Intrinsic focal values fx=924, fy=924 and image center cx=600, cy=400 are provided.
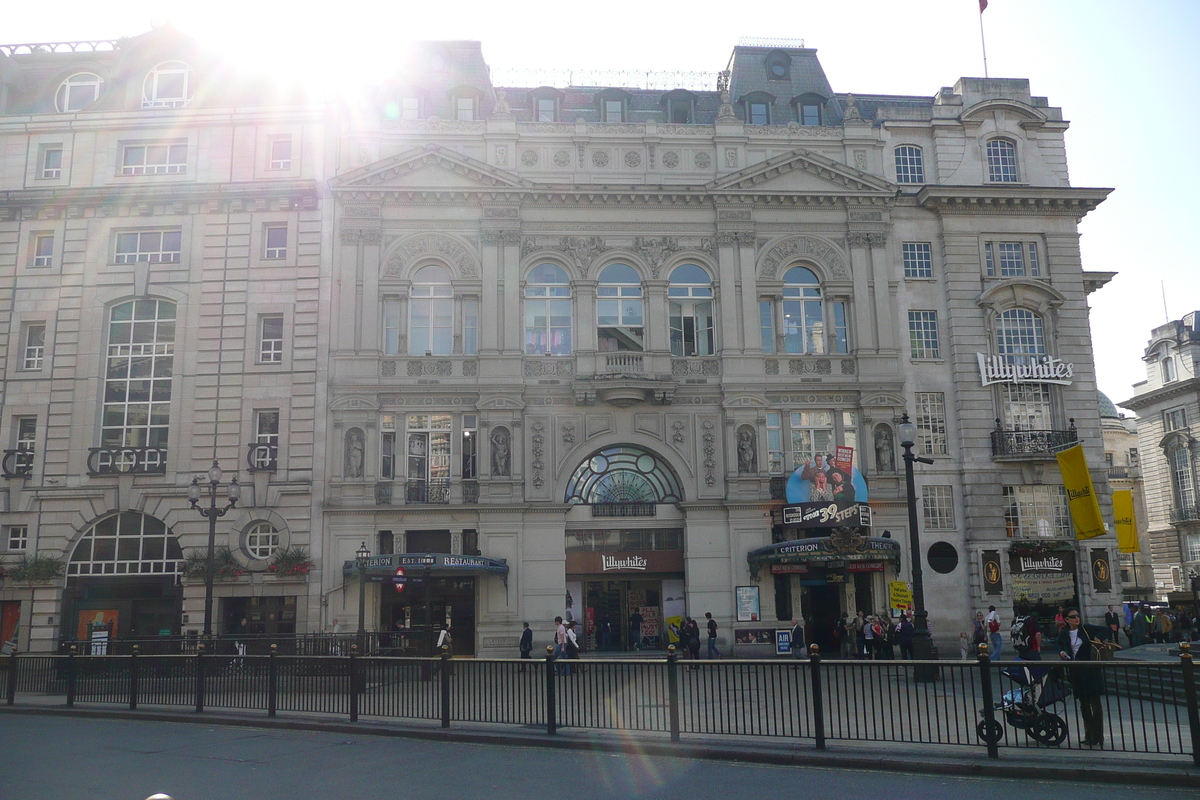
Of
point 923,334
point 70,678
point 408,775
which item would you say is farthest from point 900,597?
point 70,678

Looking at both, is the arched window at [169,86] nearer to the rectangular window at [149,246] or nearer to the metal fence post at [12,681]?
the rectangular window at [149,246]

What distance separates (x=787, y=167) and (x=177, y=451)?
88.0 feet

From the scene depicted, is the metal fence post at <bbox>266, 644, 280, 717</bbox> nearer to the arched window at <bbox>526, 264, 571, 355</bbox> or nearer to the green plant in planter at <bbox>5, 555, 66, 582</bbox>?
the arched window at <bbox>526, 264, 571, 355</bbox>

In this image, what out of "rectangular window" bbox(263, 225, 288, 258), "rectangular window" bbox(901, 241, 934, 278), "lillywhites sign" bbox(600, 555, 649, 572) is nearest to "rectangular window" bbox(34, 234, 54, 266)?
"rectangular window" bbox(263, 225, 288, 258)

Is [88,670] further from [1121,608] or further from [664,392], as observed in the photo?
[1121,608]

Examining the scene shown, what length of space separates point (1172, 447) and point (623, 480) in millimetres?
51671

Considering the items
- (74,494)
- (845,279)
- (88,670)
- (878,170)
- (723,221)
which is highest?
(878,170)

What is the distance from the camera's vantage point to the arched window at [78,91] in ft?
129

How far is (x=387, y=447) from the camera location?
3594 cm

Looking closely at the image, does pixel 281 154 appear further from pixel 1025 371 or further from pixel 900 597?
pixel 1025 371

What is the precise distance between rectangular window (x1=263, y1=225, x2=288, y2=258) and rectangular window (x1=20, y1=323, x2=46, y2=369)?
9701mm

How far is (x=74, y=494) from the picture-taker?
116ft

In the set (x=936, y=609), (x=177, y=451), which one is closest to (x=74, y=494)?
(x=177, y=451)

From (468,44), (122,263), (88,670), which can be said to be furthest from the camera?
(468,44)
